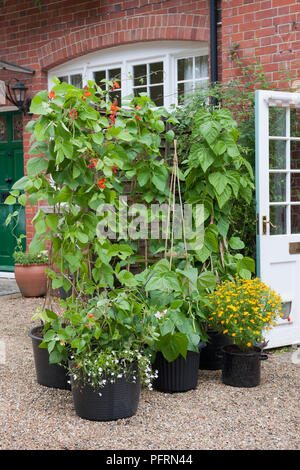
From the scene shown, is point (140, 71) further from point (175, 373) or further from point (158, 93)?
point (175, 373)

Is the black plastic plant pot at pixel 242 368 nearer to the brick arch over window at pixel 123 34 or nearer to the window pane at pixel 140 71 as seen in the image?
the brick arch over window at pixel 123 34

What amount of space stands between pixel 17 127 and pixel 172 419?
5184 millimetres

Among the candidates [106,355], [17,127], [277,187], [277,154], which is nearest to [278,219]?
[277,187]

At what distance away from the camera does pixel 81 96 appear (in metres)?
2.95

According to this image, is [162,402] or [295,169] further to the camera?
[295,169]

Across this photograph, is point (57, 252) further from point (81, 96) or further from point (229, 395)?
point (229, 395)

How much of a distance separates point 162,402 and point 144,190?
4.67 ft

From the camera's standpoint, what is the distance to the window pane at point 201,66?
5.85 m

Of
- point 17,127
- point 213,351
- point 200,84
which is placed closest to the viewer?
point 213,351

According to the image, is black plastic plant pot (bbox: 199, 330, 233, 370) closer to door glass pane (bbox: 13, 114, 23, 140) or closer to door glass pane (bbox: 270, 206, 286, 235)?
door glass pane (bbox: 270, 206, 286, 235)

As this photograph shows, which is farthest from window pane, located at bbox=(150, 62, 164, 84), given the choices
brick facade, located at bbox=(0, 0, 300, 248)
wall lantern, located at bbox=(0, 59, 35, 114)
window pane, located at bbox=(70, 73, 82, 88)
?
wall lantern, located at bbox=(0, 59, 35, 114)

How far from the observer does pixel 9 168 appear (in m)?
7.36

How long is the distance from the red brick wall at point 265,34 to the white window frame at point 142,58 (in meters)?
0.67
